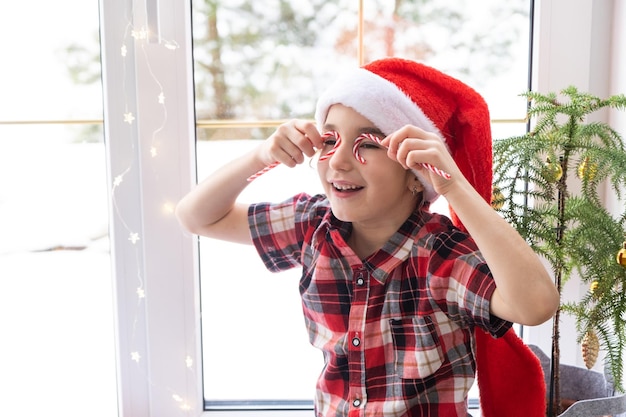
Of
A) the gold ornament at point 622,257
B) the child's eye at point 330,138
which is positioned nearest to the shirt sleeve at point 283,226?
the child's eye at point 330,138

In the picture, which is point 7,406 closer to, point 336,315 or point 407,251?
point 336,315

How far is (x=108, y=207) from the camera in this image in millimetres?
1615

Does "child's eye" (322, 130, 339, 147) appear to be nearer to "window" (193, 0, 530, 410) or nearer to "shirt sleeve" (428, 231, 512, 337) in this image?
"shirt sleeve" (428, 231, 512, 337)

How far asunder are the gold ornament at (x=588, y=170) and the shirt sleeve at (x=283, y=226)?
495 millimetres

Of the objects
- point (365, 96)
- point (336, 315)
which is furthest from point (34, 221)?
point (365, 96)

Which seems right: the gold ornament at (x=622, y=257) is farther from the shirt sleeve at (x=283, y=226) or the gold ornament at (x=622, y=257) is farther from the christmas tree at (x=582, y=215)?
the shirt sleeve at (x=283, y=226)

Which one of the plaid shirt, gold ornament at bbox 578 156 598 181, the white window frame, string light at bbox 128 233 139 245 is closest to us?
the plaid shirt

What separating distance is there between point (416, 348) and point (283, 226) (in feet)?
1.16

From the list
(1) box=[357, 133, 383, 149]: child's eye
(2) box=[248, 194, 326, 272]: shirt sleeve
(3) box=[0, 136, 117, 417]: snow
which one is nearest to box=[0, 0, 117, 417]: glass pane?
(3) box=[0, 136, 117, 417]: snow

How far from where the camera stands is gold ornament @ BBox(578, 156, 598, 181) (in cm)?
123

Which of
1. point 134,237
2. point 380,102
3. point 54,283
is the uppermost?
point 380,102

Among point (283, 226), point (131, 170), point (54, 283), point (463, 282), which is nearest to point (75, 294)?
point (54, 283)

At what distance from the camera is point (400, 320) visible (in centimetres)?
113

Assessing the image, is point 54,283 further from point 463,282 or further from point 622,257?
point 622,257
